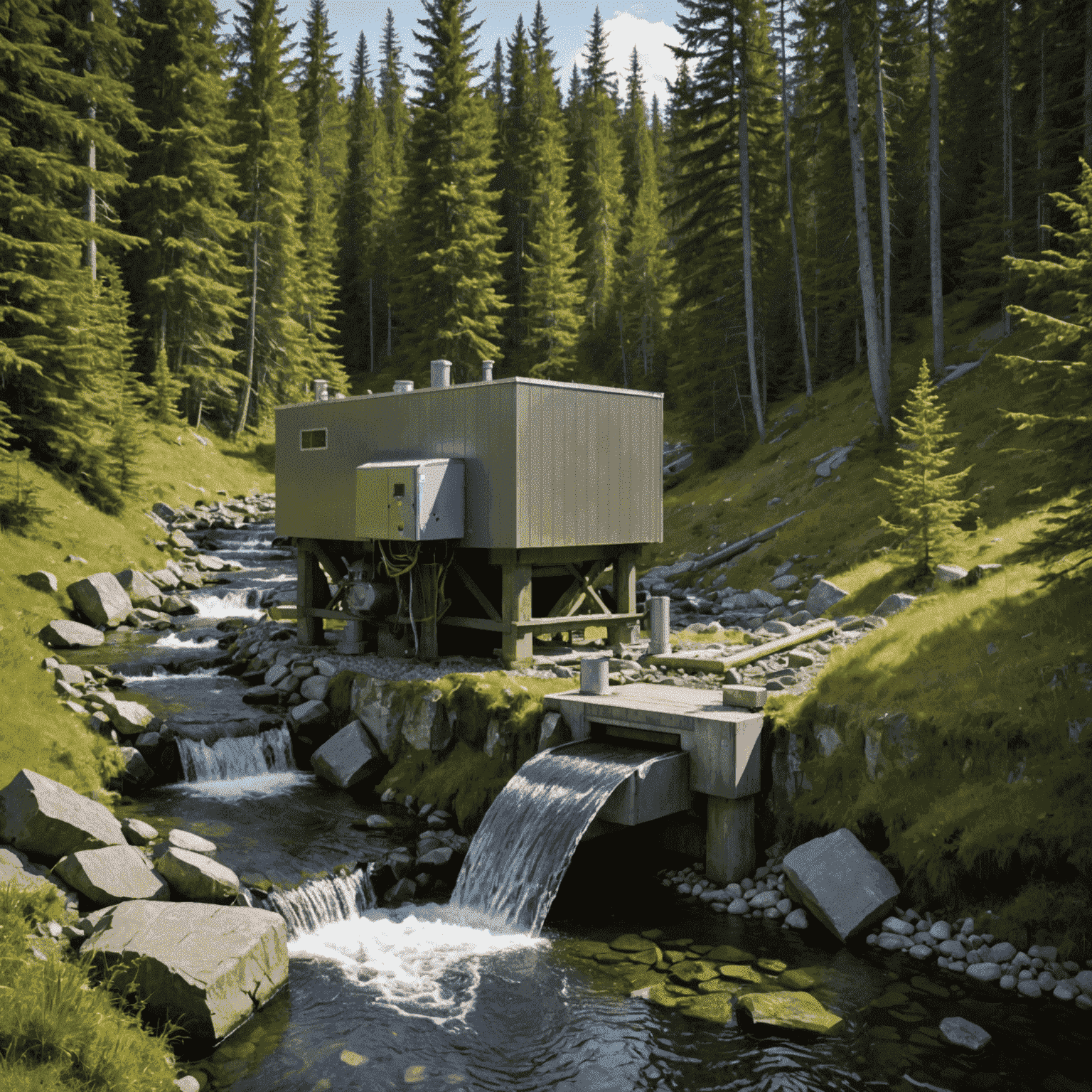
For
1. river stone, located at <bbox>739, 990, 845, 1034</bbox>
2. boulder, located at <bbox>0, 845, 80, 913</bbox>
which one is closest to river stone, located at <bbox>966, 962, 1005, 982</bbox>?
river stone, located at <bbox>739, 990, 845, 1034</bbox>

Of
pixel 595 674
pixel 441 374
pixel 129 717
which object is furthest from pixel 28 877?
pixel 441 374

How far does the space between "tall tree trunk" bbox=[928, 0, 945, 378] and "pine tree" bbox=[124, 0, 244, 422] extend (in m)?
28.4

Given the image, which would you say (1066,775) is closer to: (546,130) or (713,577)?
(713,577)

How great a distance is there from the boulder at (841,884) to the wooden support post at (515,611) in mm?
6371

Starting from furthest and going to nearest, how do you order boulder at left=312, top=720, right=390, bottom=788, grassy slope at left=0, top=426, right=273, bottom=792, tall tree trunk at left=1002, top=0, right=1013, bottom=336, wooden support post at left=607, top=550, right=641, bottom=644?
tall tree trunk at left=1002, top=0, right=1013, bottom=336
wooden support post at left=607, top=550, right=641, bottom=644
boulder at left=312, top=720, right=390, bottom=788
grassy slope at left=0, top=426, right=273, bottom=792

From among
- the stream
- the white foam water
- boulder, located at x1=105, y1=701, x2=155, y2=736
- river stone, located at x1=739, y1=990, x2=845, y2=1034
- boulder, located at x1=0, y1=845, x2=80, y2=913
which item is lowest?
the white foam water

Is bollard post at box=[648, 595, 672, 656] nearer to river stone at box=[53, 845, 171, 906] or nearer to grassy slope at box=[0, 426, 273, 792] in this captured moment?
river stone at box=[53, 845, 171, 906]

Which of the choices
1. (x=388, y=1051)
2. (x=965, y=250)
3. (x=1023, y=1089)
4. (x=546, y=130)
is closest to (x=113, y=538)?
(x=388, y=1051)

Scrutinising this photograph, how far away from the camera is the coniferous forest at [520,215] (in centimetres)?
2531

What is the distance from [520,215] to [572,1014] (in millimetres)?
54091

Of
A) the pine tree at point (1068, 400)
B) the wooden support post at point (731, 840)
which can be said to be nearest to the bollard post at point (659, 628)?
the wooden support post at point (731, 840)

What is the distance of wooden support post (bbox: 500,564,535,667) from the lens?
1546cm

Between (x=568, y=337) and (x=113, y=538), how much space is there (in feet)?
90.1

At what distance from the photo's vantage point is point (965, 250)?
30.5 metres
